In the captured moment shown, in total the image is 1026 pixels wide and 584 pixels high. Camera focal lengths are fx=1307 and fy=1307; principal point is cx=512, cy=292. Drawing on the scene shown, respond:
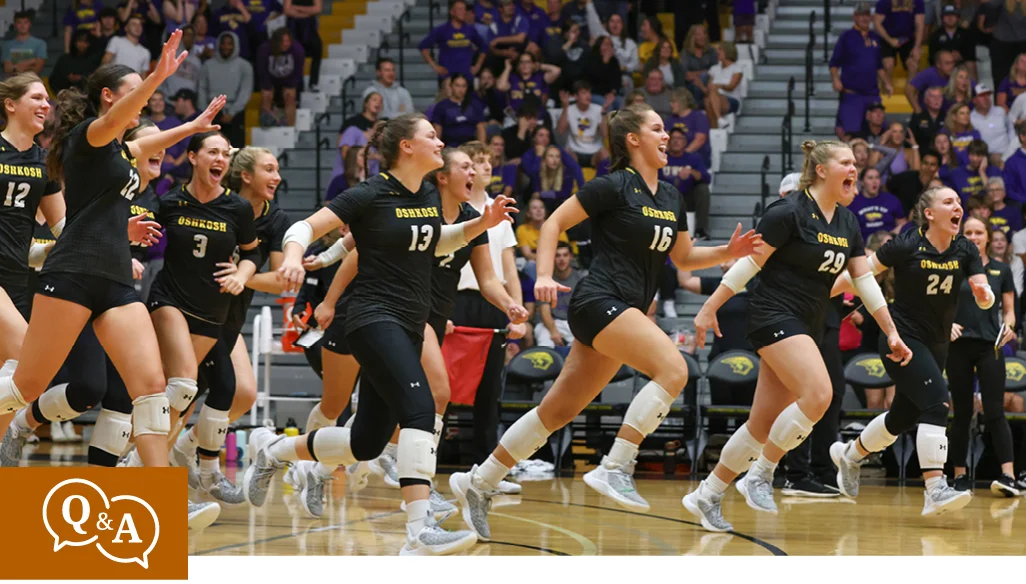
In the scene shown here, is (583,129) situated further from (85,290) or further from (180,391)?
(85,290)

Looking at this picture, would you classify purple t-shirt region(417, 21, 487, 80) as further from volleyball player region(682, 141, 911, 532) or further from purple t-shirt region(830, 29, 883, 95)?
volleyball player region(682, 141, 911, 532)

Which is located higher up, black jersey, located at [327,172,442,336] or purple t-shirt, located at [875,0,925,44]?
purple t-shirt, located at [875,0,925,44]

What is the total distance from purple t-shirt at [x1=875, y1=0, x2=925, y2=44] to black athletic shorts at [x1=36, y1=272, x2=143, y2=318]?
12.3m

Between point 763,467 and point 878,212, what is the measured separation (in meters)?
6.07

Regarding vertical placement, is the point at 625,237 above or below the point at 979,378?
above

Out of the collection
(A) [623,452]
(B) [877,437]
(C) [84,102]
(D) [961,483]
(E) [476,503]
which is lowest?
(D) [961,483]

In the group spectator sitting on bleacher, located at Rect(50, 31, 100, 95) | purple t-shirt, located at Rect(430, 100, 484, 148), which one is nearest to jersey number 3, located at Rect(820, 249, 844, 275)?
purple t-shirt, located at Rect(430, 100, 484, 148)

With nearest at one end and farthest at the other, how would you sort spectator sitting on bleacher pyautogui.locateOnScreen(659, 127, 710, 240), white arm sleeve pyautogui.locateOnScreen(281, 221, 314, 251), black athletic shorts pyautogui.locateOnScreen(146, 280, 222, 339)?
1. white arm sleeve pyautogui.locateOnScreen(281, 221, 314, 251)
2. black athletic shorts pyautogui.locateOnScreen(146, 280, 222, 339)
3. spectator sitting on bleacher pyautogui.locateOnScreen(659, 127, 710, 240)

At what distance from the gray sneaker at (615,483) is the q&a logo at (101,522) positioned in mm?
2341

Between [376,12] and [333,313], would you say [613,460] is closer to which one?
[333,313]

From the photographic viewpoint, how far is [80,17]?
55.2 ft

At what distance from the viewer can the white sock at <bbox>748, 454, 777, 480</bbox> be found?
747 cm

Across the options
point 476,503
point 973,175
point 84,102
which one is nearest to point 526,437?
point 476,503

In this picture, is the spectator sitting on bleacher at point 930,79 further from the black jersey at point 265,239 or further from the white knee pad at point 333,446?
the white knee pad at point 333,446
